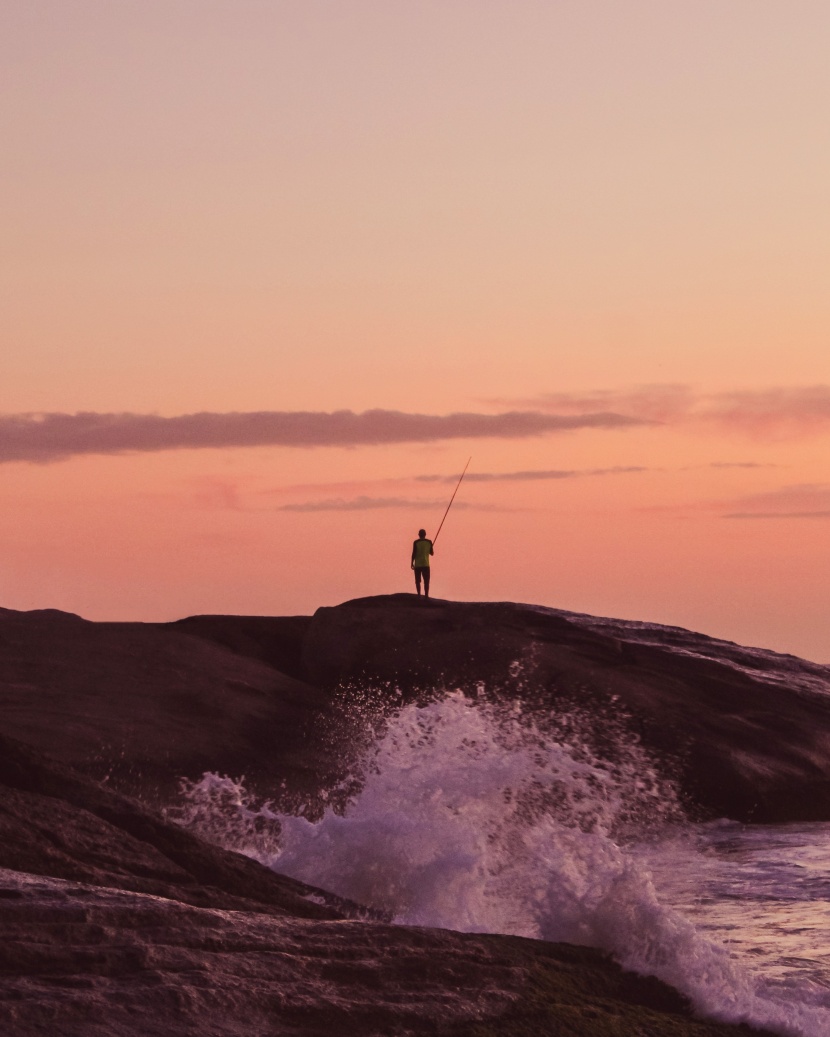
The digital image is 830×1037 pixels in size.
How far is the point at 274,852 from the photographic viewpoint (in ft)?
32.7

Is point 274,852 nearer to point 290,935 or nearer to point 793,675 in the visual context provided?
point 290,935

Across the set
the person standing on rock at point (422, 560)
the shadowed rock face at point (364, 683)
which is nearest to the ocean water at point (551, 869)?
the shadowed rock face at point (364, 683)

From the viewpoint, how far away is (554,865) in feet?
28.1

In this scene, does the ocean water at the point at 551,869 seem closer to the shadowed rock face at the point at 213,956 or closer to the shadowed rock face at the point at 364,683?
the shadowed rock face at the point at 213,956

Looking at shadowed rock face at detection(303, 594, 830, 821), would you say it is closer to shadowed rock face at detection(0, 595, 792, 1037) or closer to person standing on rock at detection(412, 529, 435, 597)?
person standing on rock at detection(412, 529, 435, 597)

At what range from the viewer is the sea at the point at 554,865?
748 cm

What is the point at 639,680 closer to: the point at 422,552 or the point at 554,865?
the point at 422,552

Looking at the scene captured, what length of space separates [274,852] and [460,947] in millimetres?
3846

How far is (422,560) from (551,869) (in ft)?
50.3

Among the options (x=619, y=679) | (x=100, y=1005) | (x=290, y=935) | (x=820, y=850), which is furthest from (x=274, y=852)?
(x=619, y=679)

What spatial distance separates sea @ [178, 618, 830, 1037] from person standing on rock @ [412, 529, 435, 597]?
273 inches

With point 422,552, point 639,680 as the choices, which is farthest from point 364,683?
point 422,552

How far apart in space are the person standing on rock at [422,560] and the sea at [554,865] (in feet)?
22.8

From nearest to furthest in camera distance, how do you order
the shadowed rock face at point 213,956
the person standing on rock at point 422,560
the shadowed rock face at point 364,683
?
the shadowed rock face at point 213,956
the shadowed rock face at point 364,683
the person standing on rock at point 422,560
